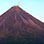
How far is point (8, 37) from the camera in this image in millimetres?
55781

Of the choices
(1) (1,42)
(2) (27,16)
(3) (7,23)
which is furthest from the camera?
(2) (27,16)

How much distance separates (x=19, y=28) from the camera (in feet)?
202

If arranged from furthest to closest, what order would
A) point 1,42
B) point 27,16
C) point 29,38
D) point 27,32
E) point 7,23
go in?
point 27,16, point 7,23, point 27,32, point 29,38, point 1,42

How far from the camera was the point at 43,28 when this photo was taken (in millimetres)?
63969

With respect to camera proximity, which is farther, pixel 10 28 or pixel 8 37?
pixel 10 28

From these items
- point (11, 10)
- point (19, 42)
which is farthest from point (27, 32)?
point (11, 10)

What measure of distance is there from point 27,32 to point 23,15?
1017 centimetres

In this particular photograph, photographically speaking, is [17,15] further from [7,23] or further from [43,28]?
[43,28]

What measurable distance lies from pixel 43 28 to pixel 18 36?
11379mm

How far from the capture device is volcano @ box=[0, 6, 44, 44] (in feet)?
179

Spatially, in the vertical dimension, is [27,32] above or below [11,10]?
below

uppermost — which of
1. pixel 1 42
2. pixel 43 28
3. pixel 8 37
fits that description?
pixel 43 28

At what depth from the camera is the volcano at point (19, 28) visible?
54.4m

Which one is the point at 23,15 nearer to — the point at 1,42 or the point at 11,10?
the point at 11,10
